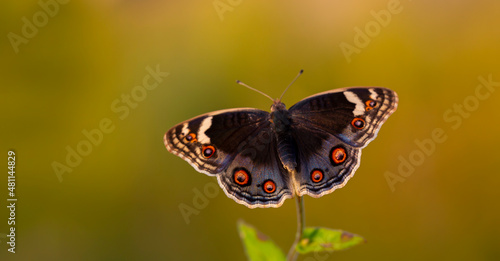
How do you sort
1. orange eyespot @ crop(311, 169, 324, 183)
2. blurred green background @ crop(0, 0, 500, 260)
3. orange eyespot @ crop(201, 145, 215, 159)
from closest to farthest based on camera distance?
orange eyespot @ crop(311, 169, 324, 183) → orange eyespot @ crop(201, 145, 215, 159) → blurred green background @ crop(0, 0, 500, 260)

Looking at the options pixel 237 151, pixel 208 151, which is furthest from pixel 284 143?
pixel 208 151

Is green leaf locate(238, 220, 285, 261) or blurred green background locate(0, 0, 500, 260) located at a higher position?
blurred green background locate(0, 0, 500, 260)

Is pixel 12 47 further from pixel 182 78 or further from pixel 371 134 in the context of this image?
pixel 371 134

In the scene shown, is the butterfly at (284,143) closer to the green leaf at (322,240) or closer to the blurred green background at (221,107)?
the green leaf at (322,240)

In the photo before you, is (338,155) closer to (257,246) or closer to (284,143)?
(284,143)

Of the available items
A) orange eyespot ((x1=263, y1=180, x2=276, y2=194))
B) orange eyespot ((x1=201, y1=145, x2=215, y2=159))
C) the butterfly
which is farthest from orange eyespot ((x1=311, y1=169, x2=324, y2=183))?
orange eyespot ((x1=201, y1=145, x2=215, y2=159))

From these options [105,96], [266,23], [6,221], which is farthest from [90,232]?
[266,23]

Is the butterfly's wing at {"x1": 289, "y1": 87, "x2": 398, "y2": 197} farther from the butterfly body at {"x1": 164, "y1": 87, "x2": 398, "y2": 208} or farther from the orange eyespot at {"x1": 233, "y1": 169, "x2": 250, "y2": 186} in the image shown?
the orange eyespot at {"x1": 233, "y1": 169, "x2": 250, "y2": 186}
